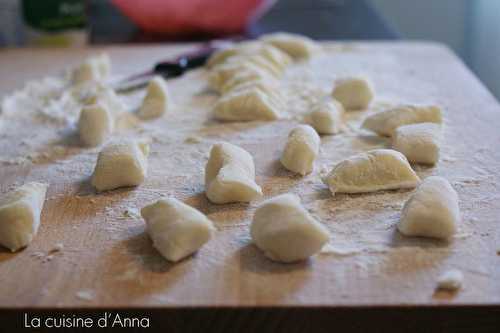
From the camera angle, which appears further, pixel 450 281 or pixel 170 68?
pixel 170 68

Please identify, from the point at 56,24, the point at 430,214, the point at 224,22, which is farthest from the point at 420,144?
the point at 56,24

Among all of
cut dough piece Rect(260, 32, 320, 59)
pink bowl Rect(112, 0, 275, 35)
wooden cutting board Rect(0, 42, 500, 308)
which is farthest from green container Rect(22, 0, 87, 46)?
wooden cutting board Rect(0, 42, 500, 308)

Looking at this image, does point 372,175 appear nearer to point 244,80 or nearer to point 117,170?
point 117,170

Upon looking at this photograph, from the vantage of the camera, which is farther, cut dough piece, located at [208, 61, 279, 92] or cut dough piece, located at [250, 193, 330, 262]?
cut dough piece, located at [208, 61, 279, 92]

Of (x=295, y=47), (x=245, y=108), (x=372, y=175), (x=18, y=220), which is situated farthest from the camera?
(x=295, y=47)

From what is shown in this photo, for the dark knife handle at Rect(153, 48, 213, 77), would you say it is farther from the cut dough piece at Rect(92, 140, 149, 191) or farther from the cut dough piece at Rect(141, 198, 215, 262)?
the cut dough piece at Rect(141, 198, 215, 262)
